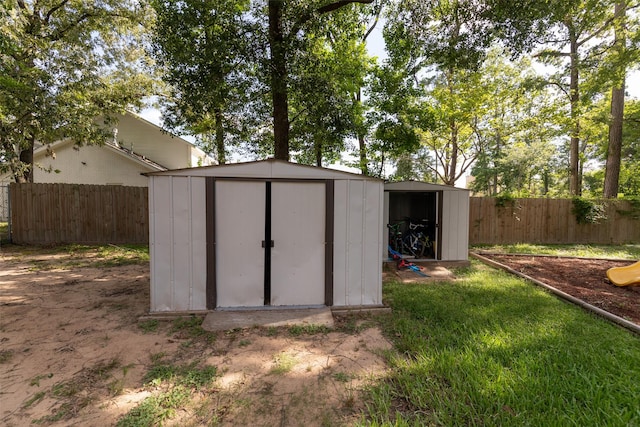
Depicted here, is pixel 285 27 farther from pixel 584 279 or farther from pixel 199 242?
pixel 584 279

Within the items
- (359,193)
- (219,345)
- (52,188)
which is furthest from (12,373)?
(52,188)

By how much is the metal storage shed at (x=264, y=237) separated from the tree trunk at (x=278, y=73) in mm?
3728

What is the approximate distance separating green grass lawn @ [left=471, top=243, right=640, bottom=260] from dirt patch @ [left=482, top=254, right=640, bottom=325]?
36.4 inches

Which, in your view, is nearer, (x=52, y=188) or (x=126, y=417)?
(x=126, y=417)

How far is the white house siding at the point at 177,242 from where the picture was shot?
11.8 feet

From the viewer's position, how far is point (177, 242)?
12.0 ft

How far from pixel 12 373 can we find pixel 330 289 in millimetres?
3415

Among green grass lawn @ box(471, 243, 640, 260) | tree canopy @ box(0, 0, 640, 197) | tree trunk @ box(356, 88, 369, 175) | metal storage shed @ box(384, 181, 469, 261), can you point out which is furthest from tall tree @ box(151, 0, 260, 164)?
green grass lawn @ box(471, 243, 640, 260)

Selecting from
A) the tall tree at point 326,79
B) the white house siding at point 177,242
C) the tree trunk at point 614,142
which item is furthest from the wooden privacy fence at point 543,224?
the white house siding at point 177,242

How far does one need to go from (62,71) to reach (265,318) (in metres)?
10.2

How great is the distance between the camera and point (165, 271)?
3666 millimetres

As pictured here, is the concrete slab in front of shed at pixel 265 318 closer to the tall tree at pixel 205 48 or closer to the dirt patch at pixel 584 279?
the dirt patch at pixel 584 279

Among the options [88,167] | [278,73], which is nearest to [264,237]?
[278,73]

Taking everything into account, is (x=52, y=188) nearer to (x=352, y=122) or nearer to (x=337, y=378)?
(x=352, y=122)
